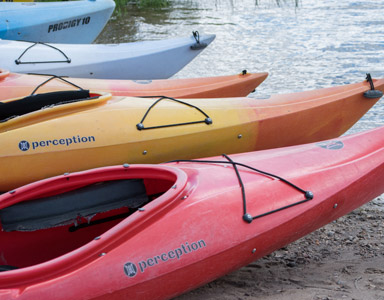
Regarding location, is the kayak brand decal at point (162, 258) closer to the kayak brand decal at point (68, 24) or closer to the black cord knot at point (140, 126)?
the black cord knot at point (140, 126)

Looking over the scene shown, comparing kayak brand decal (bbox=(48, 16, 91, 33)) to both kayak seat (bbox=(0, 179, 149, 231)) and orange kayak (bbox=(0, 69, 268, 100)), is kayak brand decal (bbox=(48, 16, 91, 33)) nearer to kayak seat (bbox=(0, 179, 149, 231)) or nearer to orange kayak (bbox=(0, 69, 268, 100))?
orange kayak (bbox=(0, 69, 268, 100))

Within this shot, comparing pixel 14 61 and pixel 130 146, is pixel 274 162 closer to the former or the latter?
pixel 130 146

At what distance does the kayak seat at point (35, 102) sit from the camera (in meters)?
3.60

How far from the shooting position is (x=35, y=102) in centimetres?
365

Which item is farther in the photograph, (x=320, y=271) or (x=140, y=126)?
(x=140, y=126)

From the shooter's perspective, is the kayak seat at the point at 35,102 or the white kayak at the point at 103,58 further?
the white kayak at the point at 103,58

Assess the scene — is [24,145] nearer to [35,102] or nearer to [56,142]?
[56,142]

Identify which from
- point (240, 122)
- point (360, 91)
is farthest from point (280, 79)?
point (240, 122)

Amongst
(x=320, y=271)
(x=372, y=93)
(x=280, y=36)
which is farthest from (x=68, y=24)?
(x=320, y=271)

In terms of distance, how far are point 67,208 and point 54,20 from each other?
491 cm

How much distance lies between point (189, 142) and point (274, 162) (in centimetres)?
87

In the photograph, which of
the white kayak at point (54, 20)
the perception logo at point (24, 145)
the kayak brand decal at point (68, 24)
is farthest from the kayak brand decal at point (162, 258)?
the kayak brand decal at point (68, 24)

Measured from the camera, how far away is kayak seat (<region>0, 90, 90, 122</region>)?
142 inches

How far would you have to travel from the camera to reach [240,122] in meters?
3.81
